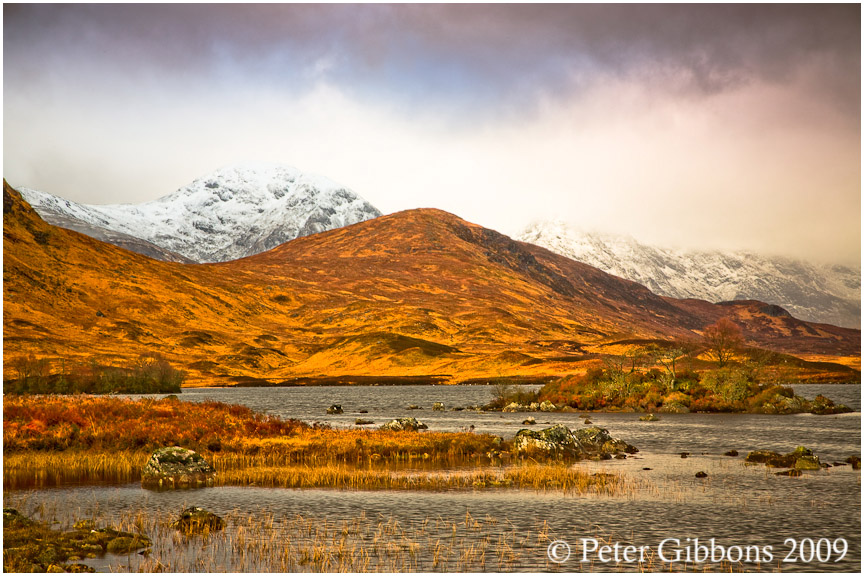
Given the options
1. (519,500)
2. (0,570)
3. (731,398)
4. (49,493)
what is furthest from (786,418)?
(0,570)

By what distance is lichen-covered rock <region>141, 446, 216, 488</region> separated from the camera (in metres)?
37.7

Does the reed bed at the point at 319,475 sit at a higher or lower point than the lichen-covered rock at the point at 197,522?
lower

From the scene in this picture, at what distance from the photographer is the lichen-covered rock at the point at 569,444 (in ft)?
162

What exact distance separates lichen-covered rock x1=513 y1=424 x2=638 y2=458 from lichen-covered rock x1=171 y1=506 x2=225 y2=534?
2634 cm

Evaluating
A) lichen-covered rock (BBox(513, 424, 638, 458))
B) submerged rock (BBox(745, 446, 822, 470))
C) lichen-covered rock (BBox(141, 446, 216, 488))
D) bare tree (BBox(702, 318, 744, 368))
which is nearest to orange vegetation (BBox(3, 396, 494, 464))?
lichen-covered rock (BBox(513, 424, 638, 458))

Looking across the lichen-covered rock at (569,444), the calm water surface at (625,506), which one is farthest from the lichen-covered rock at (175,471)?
the lichen-covered rock at (569,444)

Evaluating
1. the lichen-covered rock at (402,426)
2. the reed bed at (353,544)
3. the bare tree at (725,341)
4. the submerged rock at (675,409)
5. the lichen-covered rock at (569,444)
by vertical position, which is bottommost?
the submerged rock at (675,409)

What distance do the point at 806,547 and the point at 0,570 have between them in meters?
23.8

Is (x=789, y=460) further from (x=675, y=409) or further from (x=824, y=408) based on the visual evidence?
(x=675, y=409)

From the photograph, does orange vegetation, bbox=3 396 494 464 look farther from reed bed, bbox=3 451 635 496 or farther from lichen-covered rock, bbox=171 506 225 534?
lichen-covered rock, bbox=171 506 225 534

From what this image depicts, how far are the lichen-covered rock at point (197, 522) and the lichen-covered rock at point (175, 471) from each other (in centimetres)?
1060

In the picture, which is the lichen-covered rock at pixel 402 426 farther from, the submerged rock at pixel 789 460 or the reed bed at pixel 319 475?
the submerged rock at pixel 789 460

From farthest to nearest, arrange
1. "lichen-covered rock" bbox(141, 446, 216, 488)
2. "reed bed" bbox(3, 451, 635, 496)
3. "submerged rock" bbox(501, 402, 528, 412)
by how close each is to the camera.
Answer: "submerged rock" bbox(501, 402, 528, 412), "lichen-covered rock" bbox(141, 446, 216, 488), "reed bed" bbox(3, 451, 635, 496)

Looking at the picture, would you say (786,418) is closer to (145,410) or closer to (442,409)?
(442,409)
